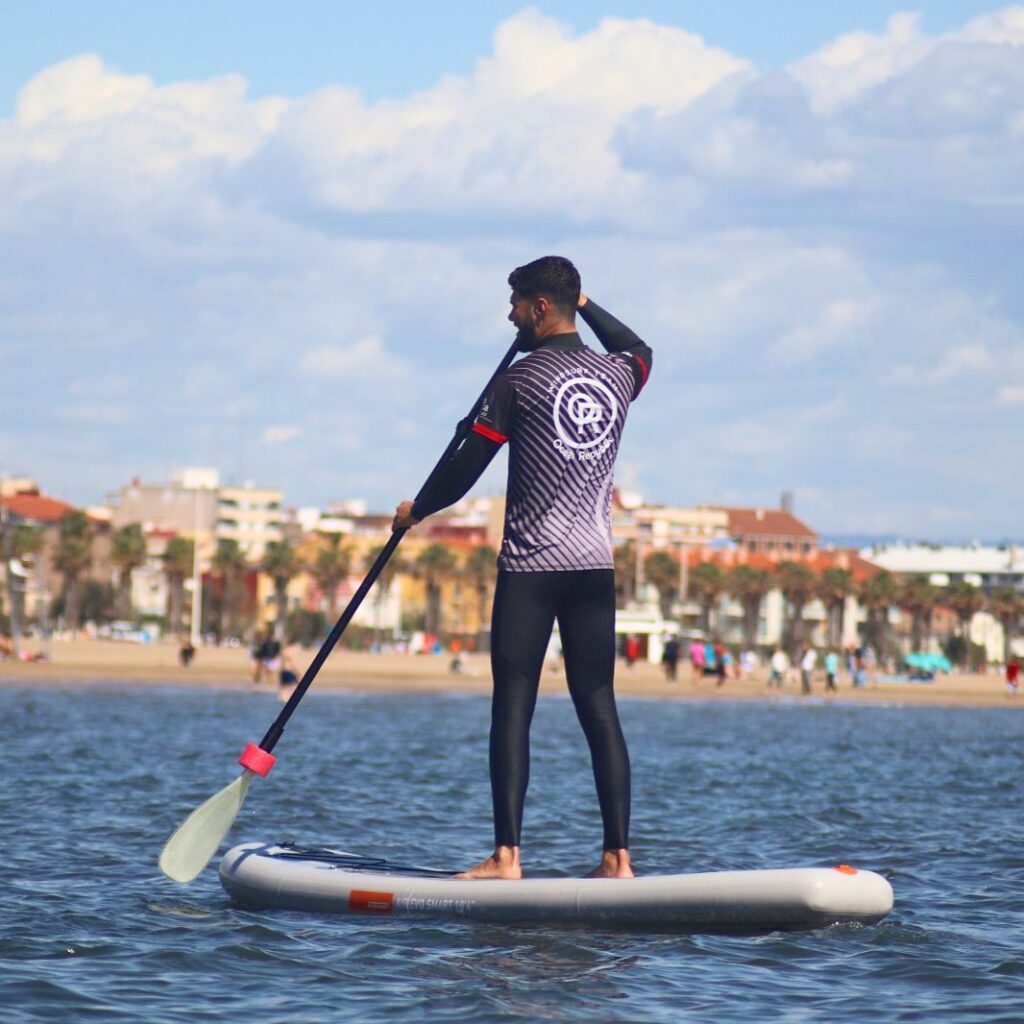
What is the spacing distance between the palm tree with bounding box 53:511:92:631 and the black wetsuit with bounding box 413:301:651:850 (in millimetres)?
98722

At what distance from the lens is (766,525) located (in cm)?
16625

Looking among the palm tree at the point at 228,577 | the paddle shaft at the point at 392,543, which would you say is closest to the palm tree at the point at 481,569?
the palm tree at the point at 228,577

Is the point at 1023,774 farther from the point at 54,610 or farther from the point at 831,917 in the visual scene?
the point at 54,610

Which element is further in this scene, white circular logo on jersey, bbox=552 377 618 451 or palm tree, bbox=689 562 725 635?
palm tree, bbox=689 562 725 635

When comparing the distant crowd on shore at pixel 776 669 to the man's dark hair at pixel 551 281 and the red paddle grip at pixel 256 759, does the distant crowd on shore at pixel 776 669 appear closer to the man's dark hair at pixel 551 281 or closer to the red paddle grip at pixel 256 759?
the red paddle grip at pixel 256 759

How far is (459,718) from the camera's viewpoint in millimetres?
34281

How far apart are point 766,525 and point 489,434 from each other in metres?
161

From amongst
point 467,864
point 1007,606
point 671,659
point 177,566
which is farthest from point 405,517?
point 1007,606

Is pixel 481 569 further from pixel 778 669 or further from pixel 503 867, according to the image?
pixel 503 867

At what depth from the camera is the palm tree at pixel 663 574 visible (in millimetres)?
113938

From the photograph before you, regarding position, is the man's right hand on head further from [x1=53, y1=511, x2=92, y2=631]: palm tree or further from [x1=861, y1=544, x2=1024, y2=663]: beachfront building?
[x1=861, y1=544, x2=1024, y2=663]: beachfront building

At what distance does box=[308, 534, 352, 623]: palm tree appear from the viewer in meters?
109

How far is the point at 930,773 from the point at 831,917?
13.5m

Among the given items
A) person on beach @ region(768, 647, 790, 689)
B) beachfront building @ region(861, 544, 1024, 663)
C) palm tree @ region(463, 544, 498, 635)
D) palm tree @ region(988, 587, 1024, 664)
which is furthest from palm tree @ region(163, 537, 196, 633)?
beachfront building @ region(861, 544, 1024, 663)
